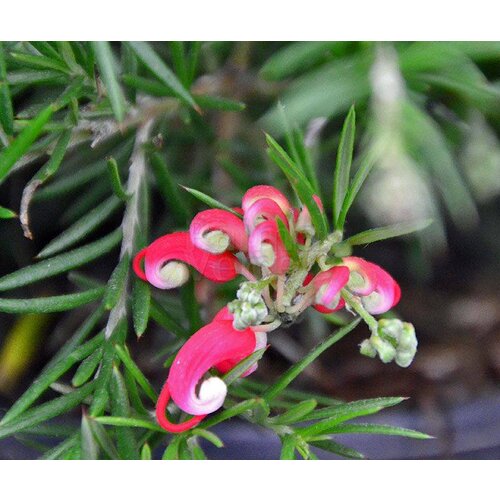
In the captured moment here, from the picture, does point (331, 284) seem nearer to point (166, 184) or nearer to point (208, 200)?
point (208, 200)

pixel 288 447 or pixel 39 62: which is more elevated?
pixel 39 62

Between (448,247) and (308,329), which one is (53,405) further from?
(448,247)

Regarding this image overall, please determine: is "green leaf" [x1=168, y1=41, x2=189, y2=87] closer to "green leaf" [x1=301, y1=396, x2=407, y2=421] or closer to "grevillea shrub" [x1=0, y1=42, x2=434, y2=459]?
"grevillea shrub" [x1=0, y1=42, x2=434, y2=459]

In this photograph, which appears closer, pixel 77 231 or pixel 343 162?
pixel 343 162

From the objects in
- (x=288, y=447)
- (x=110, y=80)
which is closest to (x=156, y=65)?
(x=110, y=80)

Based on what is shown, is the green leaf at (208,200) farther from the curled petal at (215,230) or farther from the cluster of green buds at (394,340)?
the cluster of green buds at (394,340)

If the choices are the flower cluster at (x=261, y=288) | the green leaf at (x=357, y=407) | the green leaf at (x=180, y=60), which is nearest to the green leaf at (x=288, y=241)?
the flower cluster at (x=261, y=288)
